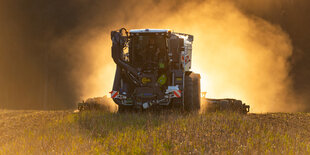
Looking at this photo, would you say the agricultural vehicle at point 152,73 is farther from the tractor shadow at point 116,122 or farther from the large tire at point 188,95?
the tractor shadow at point 116,122

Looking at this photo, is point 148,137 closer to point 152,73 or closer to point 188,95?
point 188,95

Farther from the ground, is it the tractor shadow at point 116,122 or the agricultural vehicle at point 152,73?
the agricultural vehicle at point 152,73

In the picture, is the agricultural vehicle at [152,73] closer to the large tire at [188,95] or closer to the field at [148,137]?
the large tire at [188,95]

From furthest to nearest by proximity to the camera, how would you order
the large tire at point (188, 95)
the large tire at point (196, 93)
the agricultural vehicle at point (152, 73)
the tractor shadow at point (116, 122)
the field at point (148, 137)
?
the large tire at point (196, 93) < the large tire at point (188, 95) < the agricultural vehicle at point (152, 73) < the tractor shadow at point (116, 122) < the field at point (148, 137)

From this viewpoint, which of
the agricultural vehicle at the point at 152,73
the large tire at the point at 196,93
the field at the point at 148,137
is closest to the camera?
the field at the point at 148,137

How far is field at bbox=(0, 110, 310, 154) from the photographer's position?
10086 millimetres

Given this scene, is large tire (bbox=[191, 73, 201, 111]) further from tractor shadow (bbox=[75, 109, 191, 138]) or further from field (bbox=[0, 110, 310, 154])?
field (bbox=[0, 110, 310, 154])

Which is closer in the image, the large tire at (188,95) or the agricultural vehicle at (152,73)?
the agricultural vehicle at (152,73)

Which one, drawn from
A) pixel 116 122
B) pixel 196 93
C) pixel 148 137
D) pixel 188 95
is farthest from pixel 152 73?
pixel 148 137

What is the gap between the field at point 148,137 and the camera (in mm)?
10086

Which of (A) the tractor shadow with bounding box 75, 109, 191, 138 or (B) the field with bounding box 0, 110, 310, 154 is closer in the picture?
(B) the field with bounding box 0, 110, 310, 154

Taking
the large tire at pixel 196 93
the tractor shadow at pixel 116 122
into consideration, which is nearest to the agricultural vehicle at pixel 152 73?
the large tire at pixel 196 93

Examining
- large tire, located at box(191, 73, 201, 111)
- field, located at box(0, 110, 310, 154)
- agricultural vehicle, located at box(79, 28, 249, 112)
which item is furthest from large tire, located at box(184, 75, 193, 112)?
field, located at box(0, 110, 310, 154)

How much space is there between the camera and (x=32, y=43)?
52.2 m
